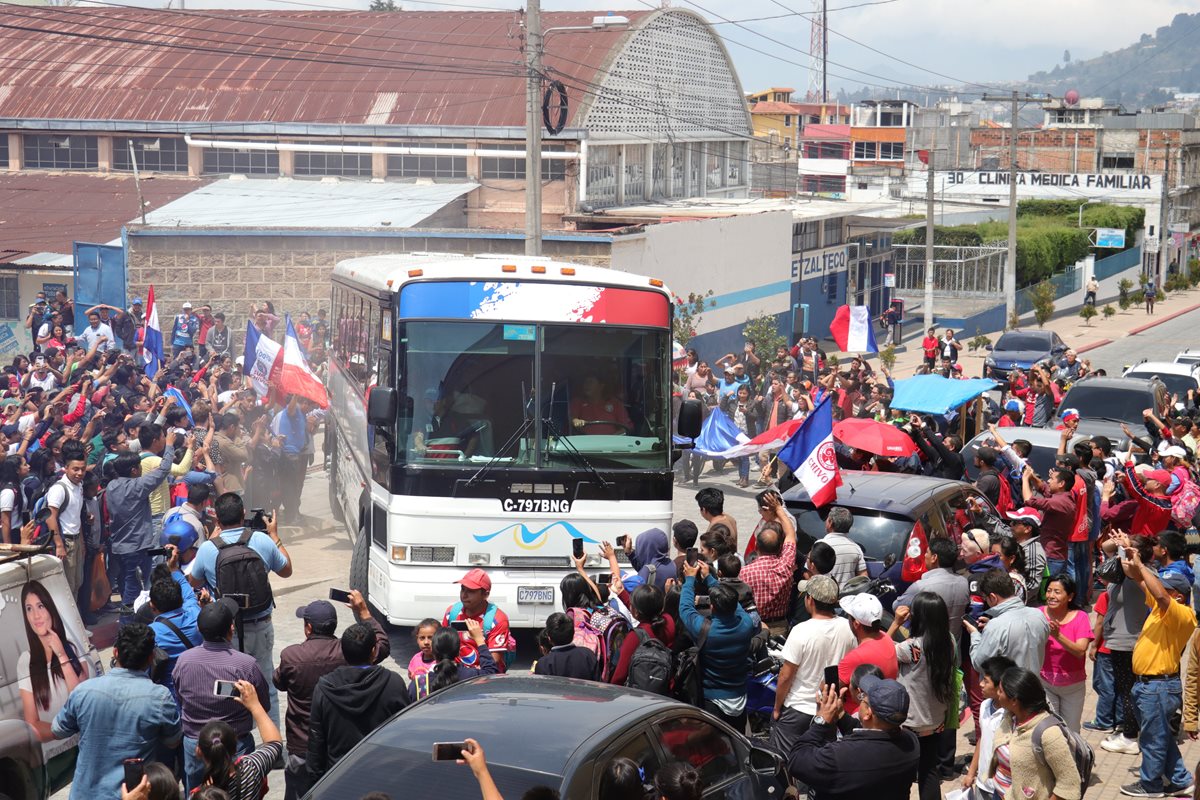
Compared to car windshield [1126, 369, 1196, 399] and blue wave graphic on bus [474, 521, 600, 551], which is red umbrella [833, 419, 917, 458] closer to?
blue wave graphic on bus [474, 521, 600, 551]

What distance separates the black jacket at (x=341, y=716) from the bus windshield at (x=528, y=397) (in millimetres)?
4772

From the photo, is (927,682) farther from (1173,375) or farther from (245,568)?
(1173,375)

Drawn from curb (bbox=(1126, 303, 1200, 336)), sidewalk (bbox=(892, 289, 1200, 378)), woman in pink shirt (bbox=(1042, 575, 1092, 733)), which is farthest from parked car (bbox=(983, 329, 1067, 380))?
woman in pink shirt (bbox=(1042, 575, 1092, 733))

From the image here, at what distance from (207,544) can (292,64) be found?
38.1m

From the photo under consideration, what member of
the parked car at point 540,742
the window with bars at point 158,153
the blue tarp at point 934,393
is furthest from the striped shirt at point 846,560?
the window with bars at point 158,153

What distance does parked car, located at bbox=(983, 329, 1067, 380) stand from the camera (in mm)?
35156

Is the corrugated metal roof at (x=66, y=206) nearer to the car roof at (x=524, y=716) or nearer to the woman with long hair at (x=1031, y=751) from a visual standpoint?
the car roof at (x=524, y=716)

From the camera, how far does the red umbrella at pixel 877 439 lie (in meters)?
14.3

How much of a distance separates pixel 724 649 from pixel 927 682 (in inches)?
48.9

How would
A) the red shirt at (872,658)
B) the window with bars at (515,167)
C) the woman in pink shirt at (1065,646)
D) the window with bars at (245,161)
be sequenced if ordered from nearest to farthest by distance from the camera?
1. the red shirt at (872,658)
2. the woman in pink shirt at (1065,646)
3. the window with bars at (515,167)
4. the window with bars at (245,161)

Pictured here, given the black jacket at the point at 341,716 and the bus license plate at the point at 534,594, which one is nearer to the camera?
the black jacket at the point at 341,716

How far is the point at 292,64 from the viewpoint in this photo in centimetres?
4522

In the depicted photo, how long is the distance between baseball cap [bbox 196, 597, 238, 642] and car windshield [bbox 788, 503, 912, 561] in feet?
18.2

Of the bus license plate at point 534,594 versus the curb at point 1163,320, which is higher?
the bus license plate at point 534,594
